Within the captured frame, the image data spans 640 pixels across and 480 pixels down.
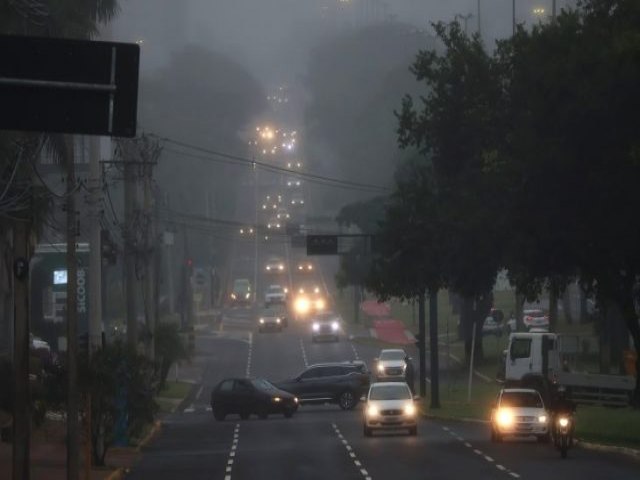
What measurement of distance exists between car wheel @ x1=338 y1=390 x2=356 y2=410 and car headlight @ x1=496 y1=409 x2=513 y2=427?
19.3m

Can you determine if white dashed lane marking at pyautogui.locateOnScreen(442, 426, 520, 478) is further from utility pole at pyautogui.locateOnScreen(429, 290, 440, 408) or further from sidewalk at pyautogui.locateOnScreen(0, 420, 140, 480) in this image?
sidewalk at pyautogui.locateOnScreen(0, 420, 140, 480)

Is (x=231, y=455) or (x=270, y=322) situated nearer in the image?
(x=231, y=455)

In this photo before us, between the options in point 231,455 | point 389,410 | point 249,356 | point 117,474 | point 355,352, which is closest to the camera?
point 117,474

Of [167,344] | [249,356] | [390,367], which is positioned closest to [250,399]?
[167,344]

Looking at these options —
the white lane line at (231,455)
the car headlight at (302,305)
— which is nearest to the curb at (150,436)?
the white lane line at (231,455)

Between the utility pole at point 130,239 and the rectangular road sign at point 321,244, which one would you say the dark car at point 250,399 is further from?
the rectangular road sign at point 321,244

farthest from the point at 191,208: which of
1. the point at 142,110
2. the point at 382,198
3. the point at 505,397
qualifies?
the point at 505,397

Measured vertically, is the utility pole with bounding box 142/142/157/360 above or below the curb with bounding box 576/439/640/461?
above

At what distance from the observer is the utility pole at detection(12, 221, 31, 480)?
86.2 feet

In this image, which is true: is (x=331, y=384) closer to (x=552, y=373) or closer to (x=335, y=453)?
(x=552, y=373)

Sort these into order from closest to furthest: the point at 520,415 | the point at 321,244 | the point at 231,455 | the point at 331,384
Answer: the point at 231,455, the point at 520,415, the point at 331,384, the point at 321,244

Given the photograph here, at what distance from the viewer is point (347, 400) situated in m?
56.8

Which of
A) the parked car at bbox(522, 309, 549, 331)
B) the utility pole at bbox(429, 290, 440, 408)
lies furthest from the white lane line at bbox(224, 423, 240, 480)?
the parked car at bbox(522, 309, 549, 331)

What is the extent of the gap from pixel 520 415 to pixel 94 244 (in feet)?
39.5
